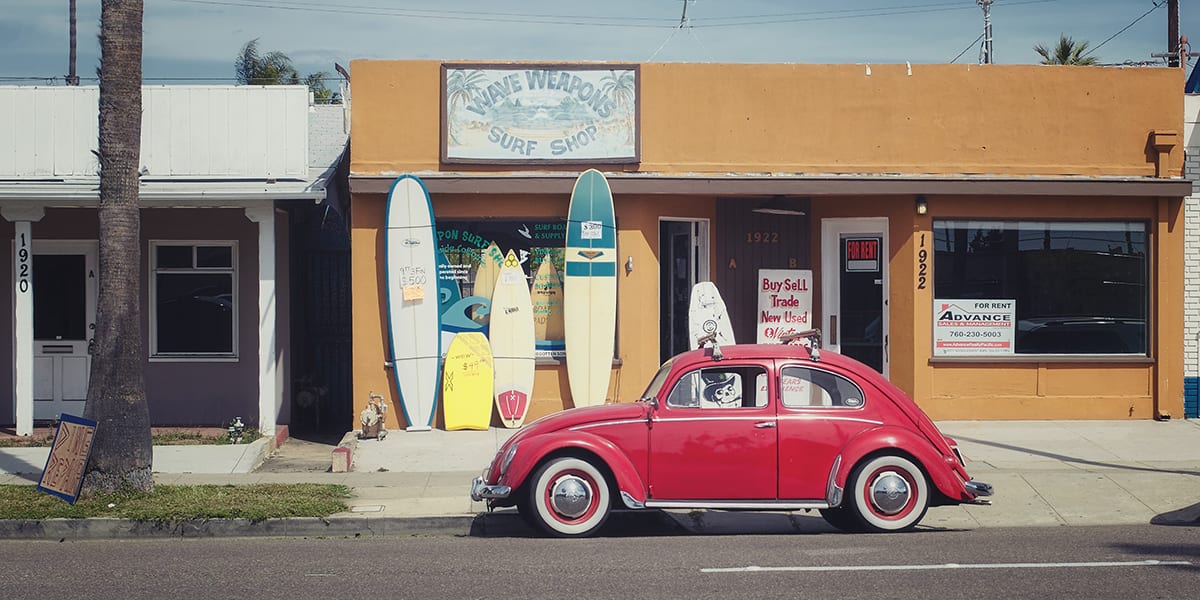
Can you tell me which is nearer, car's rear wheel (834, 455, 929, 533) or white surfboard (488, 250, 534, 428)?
car's rear wheel (834, 455, 929, 533)

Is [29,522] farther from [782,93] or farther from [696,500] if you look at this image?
[782,93]

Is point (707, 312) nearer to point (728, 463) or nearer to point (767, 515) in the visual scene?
point (767, 515)

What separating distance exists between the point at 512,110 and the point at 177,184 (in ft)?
13.6

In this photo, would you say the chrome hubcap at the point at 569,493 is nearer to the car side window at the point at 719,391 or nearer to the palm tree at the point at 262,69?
the car side window at the point at 719,391

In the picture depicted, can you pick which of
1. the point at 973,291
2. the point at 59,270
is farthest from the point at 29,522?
the point at 973,291

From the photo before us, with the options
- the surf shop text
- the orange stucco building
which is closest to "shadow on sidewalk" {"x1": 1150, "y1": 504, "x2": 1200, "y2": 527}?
the orange stucco building

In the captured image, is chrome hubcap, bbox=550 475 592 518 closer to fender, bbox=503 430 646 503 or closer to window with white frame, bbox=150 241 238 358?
fender, bbox=503 430 646 503

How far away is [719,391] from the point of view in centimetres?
916

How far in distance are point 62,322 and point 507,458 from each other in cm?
894

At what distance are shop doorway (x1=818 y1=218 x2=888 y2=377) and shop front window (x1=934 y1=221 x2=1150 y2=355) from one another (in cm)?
80

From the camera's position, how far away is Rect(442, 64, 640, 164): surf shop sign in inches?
558

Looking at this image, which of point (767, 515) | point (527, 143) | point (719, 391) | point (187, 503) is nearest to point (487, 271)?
point (527, 143)

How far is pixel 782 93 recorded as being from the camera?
14445 millimetres

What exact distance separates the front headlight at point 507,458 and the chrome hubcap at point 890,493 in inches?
111
